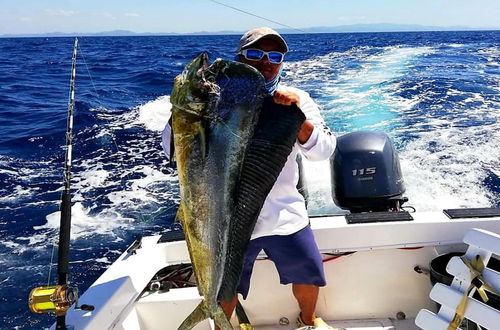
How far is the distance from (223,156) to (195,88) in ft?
0.77

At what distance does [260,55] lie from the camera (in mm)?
1841

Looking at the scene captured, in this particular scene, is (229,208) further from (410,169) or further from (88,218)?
(410,169)

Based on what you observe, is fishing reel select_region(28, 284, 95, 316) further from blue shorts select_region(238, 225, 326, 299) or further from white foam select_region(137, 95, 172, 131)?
white foam select_region(137, 95, 172, 131)

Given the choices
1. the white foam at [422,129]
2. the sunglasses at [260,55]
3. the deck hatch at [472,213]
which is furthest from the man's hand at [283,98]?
the white foam at [422,129]

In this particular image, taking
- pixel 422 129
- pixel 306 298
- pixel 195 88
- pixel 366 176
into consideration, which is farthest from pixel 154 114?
pixel 195 88

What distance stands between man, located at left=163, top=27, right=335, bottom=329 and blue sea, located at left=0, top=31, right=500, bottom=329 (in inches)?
19.8

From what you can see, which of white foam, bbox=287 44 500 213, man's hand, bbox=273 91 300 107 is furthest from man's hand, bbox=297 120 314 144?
white foam, bbox=287 44 500 213

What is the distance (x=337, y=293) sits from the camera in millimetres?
2885

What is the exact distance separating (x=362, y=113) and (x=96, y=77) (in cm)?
1091

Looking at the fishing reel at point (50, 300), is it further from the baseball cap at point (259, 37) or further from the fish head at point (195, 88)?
the baseball cap at point (259, 37)

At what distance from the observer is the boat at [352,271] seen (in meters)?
2.69

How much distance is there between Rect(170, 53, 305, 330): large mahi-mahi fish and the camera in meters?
1.38

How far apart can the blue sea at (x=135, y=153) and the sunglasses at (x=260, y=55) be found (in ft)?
2.66

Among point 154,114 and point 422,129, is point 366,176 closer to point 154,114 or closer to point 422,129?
point 422,129
